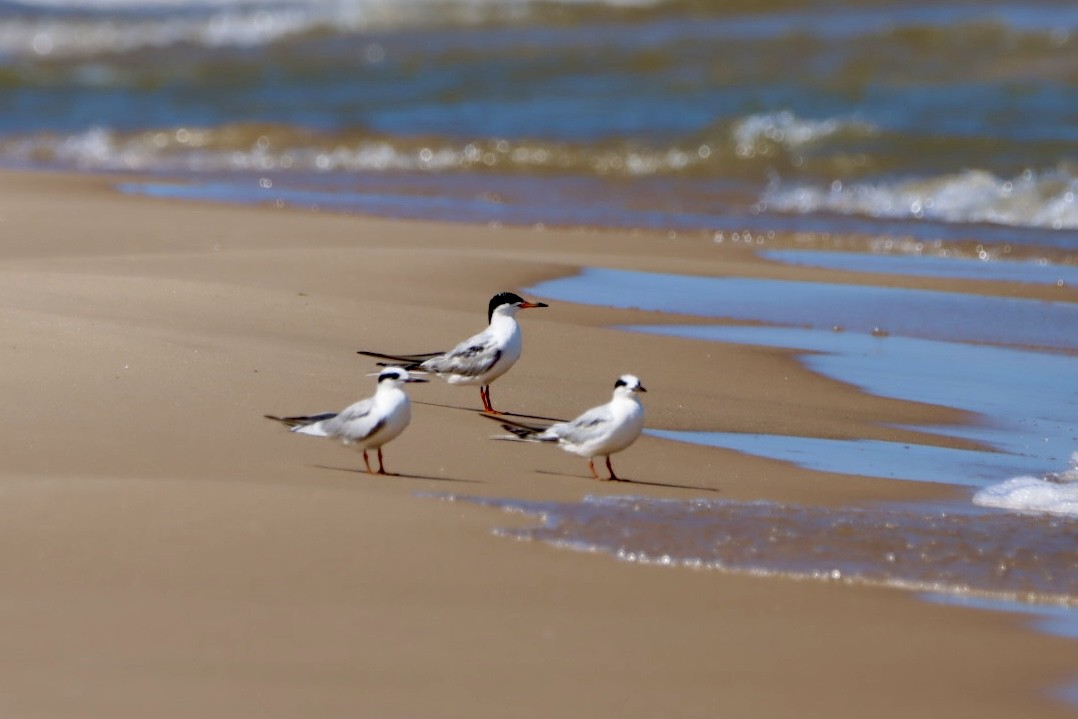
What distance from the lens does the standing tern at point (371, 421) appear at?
207 inches

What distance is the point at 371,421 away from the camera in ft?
17.2

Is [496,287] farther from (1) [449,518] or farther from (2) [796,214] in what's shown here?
(2) [796,214]

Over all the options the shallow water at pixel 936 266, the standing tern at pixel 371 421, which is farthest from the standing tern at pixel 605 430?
the shallow water at pixel 936 266

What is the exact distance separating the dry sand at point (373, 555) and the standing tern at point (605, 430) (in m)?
0.11

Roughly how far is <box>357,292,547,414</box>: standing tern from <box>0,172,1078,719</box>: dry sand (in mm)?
145

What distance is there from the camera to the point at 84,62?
104 ft

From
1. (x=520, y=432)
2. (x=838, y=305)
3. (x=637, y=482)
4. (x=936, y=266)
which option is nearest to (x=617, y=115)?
(x=936, y=266)

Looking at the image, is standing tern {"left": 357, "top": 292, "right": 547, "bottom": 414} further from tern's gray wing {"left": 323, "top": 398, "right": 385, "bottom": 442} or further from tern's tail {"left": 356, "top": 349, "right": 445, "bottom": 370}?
tern's gray wing {"left": 323, "top": 398, "right": 385, "bottom": 442}

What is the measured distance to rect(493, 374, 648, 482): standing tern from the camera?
5.50 meters

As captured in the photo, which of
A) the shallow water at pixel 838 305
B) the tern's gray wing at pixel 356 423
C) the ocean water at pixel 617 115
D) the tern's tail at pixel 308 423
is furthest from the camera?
the ocean water at pixel 617 115

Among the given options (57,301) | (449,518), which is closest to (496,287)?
(57,301)

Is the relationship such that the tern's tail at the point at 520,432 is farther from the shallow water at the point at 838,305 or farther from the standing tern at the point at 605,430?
the shallow water at the point at 838,305

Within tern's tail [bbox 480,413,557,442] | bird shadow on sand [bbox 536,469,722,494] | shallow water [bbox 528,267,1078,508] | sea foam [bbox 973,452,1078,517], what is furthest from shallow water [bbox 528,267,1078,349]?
bird shadow on sand [bbox 536,469,722,494]

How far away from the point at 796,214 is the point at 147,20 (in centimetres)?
2719
